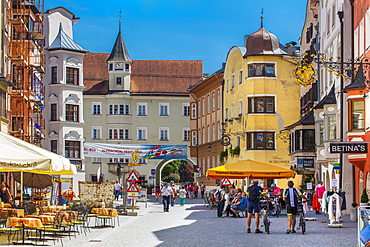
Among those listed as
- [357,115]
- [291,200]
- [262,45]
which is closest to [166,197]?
[357,115]

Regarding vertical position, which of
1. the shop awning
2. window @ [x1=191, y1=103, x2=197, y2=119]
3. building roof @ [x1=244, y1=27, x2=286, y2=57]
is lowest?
the shop awning

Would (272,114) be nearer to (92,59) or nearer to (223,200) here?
(223,200)

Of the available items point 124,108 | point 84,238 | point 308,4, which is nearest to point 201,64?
point 124,108

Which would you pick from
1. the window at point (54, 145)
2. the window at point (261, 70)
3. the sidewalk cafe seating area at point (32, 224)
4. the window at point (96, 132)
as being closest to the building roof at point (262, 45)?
the window at point (261, 70)

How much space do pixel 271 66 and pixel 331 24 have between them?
819 inches

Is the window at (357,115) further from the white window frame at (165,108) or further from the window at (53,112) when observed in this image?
the white window frame at (165,108)

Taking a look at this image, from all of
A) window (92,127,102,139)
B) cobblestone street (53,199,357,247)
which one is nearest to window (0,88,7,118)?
cobblestone street (53,199,357,247)

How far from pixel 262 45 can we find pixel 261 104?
15.9ft

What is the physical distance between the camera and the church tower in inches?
3565

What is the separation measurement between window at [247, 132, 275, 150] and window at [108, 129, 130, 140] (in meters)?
33.9

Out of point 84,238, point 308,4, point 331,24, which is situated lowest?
point 84,238

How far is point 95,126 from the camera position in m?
91.4

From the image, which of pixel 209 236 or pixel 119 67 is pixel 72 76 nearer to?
pixel 119 67

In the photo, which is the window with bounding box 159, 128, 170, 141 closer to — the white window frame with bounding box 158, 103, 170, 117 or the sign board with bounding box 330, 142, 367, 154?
the white window frame with bounding box 158, 103, 170, 117
